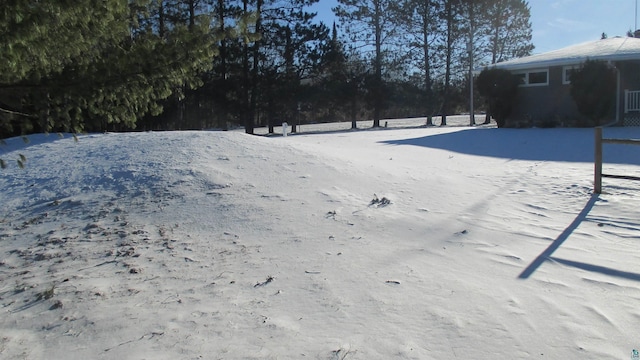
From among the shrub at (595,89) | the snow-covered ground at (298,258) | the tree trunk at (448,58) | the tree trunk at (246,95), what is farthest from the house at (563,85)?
the tree trunk at (246,95)

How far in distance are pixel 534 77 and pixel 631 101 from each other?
13.6 feet

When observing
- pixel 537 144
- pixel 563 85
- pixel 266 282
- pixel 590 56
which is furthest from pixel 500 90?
pixel 266 282

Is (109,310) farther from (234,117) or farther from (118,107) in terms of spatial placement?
(234,117)

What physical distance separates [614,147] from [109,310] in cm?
1383

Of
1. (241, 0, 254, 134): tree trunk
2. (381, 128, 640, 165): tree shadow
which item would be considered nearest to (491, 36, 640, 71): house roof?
(381, 128, 640, 165): tree shadow

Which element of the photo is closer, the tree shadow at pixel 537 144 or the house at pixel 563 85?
the tree shadow at pixel 537 144

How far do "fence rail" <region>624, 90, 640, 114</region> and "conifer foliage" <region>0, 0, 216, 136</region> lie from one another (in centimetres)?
1987

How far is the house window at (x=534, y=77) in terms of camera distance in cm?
2222

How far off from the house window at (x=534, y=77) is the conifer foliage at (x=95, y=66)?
2082 cm

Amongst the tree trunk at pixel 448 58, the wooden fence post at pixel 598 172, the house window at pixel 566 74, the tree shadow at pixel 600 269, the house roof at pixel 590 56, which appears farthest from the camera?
the tree trunk at pixel 448 58

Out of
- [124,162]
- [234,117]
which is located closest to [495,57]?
[234,117]

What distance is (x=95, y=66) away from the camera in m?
4.12

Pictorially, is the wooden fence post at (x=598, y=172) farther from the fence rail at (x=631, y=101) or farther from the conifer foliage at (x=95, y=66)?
the fence rail at (x=631, y=101)

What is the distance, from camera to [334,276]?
15.7 feet
